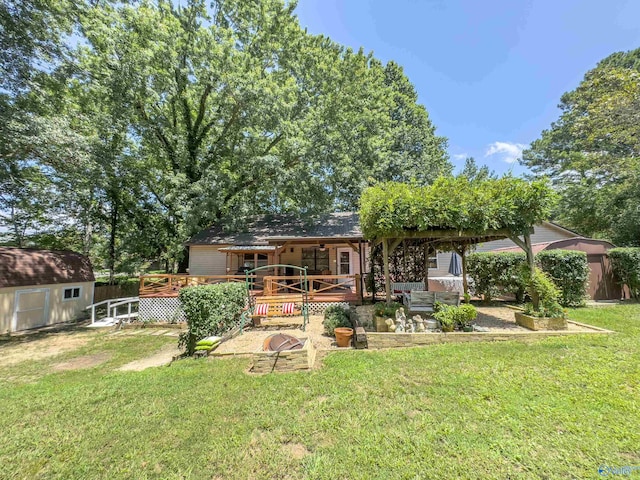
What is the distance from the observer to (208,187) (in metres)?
14.5

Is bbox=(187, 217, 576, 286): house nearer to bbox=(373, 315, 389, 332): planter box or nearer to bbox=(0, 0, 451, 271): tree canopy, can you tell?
Result: bbox=(0, 0, 451, 271): tree canopy

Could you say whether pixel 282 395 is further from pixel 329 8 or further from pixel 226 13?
pixel 226 13

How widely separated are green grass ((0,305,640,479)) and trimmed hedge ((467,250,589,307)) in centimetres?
514

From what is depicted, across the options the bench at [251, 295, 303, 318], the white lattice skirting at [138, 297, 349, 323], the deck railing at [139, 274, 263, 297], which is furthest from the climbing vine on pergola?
the white lattice skirting at [138, 297, 349, 323]

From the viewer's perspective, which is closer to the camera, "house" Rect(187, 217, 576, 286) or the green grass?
the green grass

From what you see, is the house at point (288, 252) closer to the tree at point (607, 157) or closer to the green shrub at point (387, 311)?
the tree at point (607, 157)

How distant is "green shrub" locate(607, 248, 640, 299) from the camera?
10359 millimetres

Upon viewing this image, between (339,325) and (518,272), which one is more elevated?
(518,272)

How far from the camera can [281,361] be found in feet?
16.3

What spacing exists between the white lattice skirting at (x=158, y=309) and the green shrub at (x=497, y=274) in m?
13.1

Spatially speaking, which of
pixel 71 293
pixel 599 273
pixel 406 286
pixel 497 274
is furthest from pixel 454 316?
pixel 71 293

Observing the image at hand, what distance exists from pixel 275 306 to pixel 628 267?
563 inches

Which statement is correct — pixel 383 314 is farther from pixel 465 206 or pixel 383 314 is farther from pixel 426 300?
pixel 465 206

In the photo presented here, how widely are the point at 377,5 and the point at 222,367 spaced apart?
49.2 ft
